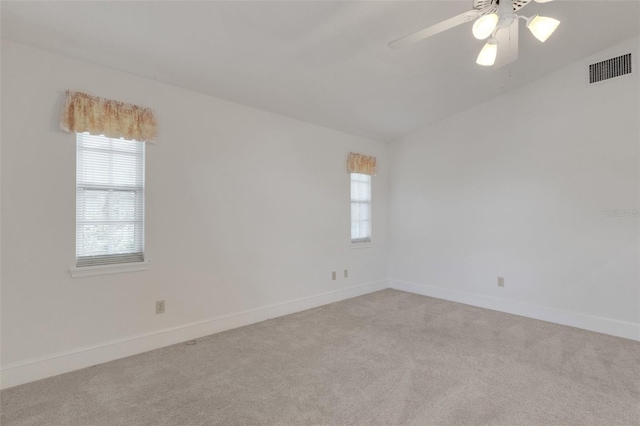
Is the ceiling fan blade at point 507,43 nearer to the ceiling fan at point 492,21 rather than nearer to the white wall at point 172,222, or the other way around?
the ceiling fan at point 492,21

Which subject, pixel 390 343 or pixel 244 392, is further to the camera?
pixel 390 343

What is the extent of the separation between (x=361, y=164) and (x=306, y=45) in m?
2.45

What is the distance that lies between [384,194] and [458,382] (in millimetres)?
3487

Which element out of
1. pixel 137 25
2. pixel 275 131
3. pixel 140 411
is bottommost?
pixel 140 411

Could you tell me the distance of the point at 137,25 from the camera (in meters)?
2.32

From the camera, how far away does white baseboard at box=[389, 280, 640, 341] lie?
11.0 feet

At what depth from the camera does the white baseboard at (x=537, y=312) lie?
3354mm

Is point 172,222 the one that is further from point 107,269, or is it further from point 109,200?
point 107,269

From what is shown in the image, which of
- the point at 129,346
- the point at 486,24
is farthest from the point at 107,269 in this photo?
the point at 486,24

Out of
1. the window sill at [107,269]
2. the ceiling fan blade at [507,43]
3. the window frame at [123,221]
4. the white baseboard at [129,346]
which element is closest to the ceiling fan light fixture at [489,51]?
the ceiling fan blade at [507,43]

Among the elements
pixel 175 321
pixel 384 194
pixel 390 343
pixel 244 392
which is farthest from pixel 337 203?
pixel 244 392

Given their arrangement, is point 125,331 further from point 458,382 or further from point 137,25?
point 458,382

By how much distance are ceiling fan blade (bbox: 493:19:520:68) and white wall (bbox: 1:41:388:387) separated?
244cm

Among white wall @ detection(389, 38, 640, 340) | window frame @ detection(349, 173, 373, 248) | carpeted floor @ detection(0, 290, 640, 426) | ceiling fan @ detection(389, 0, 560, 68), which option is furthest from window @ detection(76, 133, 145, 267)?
white wall @ detection(389, 38, 640, 340)
